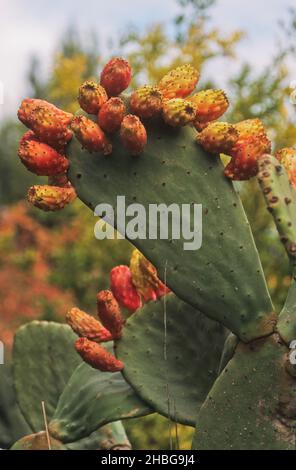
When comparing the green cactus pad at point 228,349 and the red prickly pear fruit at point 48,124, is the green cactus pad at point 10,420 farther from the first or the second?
the red prickly pear fruit at point 48,124

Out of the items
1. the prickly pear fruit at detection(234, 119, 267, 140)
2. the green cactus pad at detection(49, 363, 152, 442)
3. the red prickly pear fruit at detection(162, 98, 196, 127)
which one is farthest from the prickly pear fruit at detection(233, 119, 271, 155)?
the green cactus pad at detection(49, 363, 152, 442)

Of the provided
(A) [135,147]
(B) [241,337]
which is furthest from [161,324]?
(A) [135,147]

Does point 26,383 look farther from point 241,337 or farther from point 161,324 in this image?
point 241,337

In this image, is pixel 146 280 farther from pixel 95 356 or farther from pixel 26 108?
pixel 26 108

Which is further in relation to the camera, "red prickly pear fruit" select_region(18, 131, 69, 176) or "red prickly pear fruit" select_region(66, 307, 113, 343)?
"red prickly pear fruit" select_region(66, 307, 113, 343)

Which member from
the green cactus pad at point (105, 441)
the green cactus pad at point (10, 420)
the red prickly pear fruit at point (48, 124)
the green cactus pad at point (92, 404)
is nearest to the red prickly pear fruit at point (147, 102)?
the red prickly pear fruit at point (48, 124)

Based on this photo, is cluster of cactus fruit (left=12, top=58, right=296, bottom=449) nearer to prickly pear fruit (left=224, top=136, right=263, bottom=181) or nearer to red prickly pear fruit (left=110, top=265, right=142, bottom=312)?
prickly pear fruit (left=224, top=136, right=263, bottom=181)
